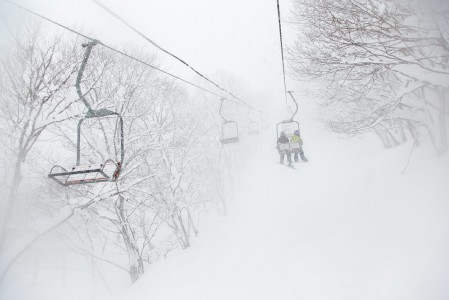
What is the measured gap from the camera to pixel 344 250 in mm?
7617

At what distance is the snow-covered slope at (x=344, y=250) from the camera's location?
241 inches

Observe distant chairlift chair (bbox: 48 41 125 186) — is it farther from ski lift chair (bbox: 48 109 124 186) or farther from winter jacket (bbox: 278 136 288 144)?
winter jacket (bbox: 278 136 288 144)

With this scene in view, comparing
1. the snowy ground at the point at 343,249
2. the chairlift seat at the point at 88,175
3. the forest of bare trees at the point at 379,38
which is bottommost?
the snowy ground at the point at 343,249

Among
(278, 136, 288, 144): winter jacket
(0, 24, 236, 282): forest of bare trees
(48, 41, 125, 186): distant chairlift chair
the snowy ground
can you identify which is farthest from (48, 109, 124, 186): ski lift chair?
(278, 136, 288, 144): winter jacket

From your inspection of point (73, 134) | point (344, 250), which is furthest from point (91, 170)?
point (73, 134)

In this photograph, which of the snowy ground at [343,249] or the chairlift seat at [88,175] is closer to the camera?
the chairlift seat at [88,175]

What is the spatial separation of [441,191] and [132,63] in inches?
→ 467

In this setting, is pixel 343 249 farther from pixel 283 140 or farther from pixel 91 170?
pixel 283 140

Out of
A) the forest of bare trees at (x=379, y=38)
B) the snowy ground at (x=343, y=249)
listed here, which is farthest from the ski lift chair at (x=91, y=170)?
the forest of bare trees at (x=379, y=38)

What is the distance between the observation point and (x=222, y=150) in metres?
29.0

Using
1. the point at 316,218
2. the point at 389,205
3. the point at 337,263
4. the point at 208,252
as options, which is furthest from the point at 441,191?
the point at 208,252

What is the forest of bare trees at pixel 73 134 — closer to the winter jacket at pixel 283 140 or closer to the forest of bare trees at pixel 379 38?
the winter jacket at pixel 283 140

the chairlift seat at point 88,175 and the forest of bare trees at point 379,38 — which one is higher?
the forest of bare trees at point 379,38

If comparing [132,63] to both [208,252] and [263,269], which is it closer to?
[208,252]
